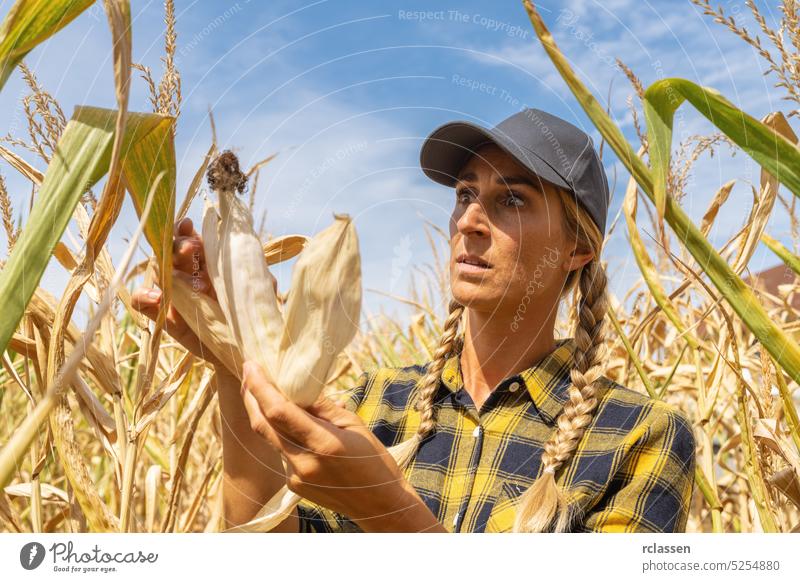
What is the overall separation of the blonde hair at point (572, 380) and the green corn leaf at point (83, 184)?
668 mm

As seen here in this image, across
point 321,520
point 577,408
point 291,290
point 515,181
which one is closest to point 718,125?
point 291,290

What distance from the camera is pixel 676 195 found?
85cm

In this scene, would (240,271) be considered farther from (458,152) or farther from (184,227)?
(458,152)

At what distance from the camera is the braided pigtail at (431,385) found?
1.24m

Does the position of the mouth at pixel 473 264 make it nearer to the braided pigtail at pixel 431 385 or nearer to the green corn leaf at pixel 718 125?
the braided pigtail at pixel 431 385

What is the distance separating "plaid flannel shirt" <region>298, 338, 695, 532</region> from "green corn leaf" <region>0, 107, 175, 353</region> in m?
0.74

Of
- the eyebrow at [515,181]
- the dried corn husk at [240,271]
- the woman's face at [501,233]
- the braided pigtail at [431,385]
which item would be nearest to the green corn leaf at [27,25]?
the dried corn husk at [240,271]

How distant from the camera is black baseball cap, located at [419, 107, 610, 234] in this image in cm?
110

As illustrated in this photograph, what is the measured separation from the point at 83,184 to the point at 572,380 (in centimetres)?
92

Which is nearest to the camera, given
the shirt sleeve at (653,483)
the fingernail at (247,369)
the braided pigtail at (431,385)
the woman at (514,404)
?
the fingernail at (247,369)

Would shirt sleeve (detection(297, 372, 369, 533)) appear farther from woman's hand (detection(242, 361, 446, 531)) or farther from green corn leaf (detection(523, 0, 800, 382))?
green corn leaf (detection(523, 0, 800, 382))

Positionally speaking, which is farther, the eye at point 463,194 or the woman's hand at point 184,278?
the eye at point 463,194
